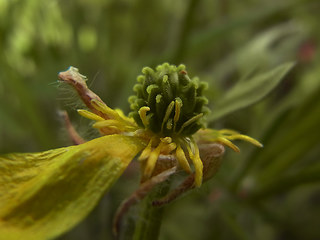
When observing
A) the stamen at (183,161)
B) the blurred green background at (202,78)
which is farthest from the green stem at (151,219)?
the blurred green background at (202,78)

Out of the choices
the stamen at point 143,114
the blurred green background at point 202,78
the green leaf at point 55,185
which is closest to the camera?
the green leaf at point 55,185

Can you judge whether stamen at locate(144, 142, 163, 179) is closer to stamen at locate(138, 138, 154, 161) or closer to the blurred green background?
stamen at locate(138, 138, 154, 161)

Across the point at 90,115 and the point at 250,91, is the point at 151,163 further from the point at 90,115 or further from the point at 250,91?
the point at 250,91

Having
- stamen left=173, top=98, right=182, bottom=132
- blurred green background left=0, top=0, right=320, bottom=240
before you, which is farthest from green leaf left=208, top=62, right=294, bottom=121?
stamen left=173, top=98, right=182, bottom=132

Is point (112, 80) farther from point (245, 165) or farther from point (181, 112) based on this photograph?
point (181, 112)

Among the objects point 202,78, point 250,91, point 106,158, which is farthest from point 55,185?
point 202,78

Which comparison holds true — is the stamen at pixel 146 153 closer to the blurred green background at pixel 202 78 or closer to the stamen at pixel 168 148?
the stamen at pixel 168 148
